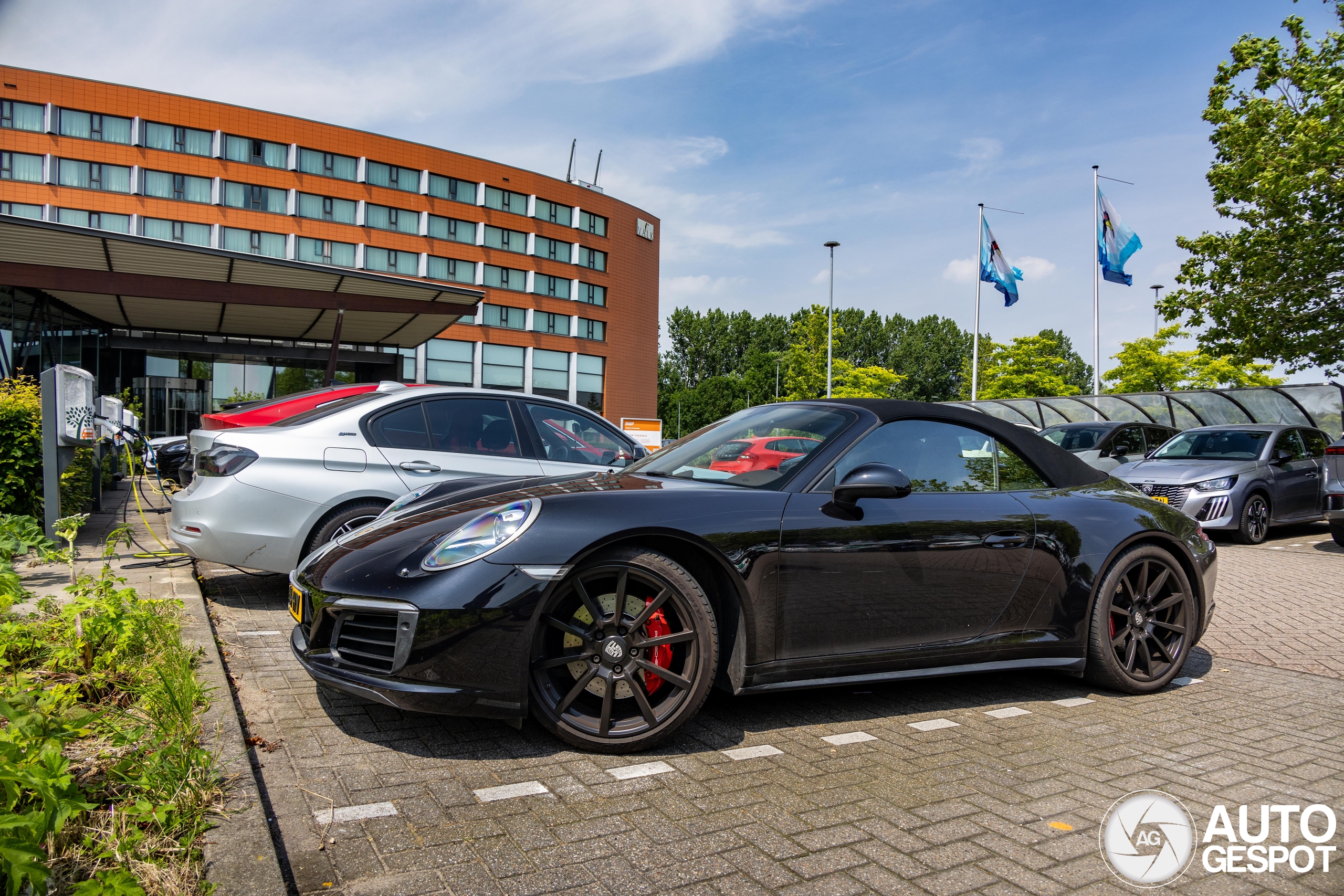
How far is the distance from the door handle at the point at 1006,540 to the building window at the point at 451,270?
45426mm

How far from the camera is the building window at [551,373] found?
50438mm

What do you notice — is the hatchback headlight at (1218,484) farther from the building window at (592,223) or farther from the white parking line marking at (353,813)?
the building window at (592,223)

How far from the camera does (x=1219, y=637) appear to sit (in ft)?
18.3

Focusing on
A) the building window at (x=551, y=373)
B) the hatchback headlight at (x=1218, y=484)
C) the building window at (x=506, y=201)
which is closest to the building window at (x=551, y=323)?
the building window at (x=551, y=373)

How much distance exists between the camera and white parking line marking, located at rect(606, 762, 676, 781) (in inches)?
117

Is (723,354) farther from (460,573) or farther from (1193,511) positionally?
(460,573)

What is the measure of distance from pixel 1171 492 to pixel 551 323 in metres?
43.4

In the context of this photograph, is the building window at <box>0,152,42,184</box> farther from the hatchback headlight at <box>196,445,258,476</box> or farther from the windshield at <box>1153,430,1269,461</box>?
the windshield at <box>1153,430,1269,461</box>

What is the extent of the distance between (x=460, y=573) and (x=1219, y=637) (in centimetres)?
512

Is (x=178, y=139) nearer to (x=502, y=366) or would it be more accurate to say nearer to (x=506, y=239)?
(x=506, y=239)

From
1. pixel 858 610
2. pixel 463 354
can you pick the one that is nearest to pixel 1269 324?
pixel 858 610

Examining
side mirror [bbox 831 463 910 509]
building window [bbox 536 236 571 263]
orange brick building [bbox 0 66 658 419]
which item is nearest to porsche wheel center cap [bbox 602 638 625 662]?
side mirror [bbox 831 463 910 509]

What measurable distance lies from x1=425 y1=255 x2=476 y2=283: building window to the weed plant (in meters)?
44.7

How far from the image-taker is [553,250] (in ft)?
170
